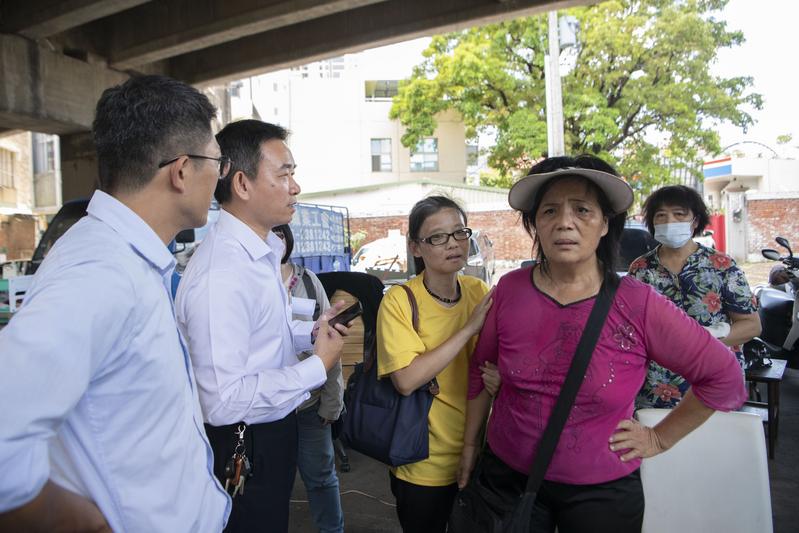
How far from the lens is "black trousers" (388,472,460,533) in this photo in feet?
6.57

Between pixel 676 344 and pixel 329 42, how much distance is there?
7.11 metres

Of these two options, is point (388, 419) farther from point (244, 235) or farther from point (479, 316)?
point (244, 235)

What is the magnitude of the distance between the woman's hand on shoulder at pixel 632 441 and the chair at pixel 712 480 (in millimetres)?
295

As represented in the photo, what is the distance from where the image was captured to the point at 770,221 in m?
19.4

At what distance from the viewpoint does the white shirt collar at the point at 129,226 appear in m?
1.14

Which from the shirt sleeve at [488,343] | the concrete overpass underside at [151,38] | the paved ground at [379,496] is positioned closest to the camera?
the shirt sleeve at [488,343]

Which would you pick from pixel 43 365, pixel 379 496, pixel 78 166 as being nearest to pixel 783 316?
pixel 379 496

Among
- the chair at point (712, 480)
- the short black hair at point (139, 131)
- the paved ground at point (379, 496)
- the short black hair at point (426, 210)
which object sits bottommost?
the paved ground at point (379, 496)

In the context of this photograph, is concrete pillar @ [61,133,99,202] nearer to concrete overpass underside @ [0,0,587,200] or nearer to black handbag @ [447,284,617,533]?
concrete overpass underside @ [0,0,587,200]

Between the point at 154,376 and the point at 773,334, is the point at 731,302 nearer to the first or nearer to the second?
the point at 154,376

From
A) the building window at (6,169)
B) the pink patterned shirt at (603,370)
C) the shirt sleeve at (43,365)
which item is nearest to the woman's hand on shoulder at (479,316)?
the pink patterned shirt at (603,370)

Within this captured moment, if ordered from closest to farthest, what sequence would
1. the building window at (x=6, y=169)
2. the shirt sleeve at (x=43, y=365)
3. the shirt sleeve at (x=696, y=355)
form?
the shirt sleeve at (x=43, y=365) < the shirt sleeve at (x=696, y=355) < the building window at (x=6, y=169)

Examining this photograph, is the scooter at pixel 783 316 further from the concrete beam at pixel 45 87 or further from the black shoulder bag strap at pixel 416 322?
the concrete beam at pixel 45 87

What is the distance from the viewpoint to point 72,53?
7.59 m
